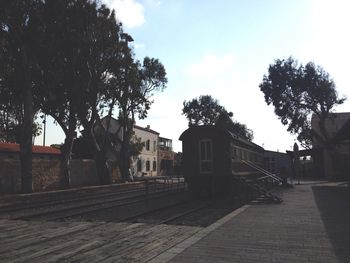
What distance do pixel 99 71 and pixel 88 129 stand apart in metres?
4.60

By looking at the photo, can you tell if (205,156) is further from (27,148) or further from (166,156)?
(166,156)

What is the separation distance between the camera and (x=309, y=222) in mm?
10375

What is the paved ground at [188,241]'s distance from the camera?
6715 millimetres

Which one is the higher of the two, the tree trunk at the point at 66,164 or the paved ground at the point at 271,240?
the tree trunk at the point at 66,164

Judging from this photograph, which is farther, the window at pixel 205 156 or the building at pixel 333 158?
the building at pixel 333 158

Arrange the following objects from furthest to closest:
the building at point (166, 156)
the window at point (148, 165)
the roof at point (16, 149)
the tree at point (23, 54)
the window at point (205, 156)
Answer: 1. the building at point (166, 156)
2. the window at point (148, 165)
3. the roof at point (16, 149)
4. the tree at point (23, 54)
5. the window at point (205, 156)

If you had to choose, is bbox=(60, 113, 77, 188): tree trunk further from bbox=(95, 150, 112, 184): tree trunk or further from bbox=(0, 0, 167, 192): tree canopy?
bbox=(95, 150, 112, 184): tree trunk

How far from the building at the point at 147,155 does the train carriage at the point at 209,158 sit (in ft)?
113

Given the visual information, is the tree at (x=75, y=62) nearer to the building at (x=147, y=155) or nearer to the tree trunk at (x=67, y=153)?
the tree trunk at (x=67, y=153)

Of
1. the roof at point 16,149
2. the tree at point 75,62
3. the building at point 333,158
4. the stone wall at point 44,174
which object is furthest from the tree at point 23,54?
the building at point 333,158

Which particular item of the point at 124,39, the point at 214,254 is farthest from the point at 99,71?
the point at 214,254

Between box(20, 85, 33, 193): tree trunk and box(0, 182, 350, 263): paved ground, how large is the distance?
1206 cm

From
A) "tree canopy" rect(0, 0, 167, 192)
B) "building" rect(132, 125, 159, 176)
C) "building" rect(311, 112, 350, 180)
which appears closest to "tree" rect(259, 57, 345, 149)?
"building" rect(311, 112, 350, 180)

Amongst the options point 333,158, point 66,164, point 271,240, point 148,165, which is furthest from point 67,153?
point 148,165
